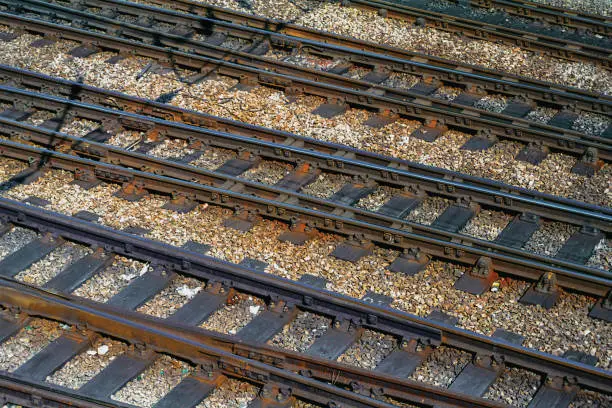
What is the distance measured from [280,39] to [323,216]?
5.78m

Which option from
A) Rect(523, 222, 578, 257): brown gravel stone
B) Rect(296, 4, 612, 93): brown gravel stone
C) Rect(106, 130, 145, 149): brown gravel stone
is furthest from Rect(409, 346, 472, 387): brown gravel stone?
Rect(296, 4, 612, 93): brown gravel stone

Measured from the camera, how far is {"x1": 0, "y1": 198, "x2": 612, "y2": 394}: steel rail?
35.7 feet

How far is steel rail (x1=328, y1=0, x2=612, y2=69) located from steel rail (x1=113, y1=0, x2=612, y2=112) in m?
1.37

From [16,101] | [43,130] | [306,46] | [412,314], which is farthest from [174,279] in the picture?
[306,46]

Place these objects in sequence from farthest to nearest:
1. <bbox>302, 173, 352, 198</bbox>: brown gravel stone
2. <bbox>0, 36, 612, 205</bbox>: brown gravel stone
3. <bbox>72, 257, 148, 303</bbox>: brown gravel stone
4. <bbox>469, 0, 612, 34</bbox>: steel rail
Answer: <bbox>469, 0, 612, 34</bbox>: steel rail → <bbox>0, 36, 612, 205</bbox>: brown gravel stone → <bbox>302, 173, 352, 198</bbox>: brown gravel stone → <bbox>72, 257, 148, 303</bbox>: brown gravel stone

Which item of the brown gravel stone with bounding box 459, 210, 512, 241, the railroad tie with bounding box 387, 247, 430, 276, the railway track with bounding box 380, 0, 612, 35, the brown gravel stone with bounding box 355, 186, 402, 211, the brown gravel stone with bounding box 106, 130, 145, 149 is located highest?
the railway track with bounding box 380, 0, 612, 35

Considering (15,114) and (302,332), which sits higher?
(15,114)

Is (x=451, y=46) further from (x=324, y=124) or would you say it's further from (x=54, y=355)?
(x=54, y=355)

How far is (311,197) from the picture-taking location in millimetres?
13648

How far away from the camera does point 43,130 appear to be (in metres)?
15.2

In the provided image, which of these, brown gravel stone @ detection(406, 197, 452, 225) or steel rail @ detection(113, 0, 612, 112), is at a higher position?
steel rail @ detection(113, 0, 612, 112)

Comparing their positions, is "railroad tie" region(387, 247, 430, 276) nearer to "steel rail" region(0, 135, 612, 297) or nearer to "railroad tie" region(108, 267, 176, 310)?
"steel rail" region(0, 135, 612, 297)

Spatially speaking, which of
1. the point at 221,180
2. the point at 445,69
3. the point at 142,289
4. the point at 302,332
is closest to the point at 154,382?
the point at 142,289

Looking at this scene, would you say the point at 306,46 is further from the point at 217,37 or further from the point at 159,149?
the point at 159,149
